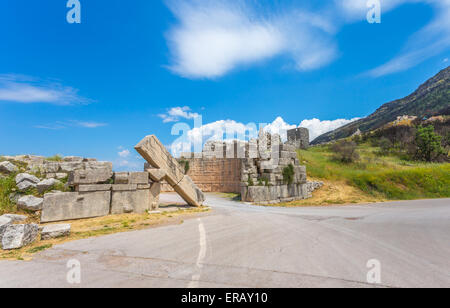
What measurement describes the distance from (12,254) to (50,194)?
2.92 m

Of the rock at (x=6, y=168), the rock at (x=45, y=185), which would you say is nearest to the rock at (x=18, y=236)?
the rock at (x=45, y=185)

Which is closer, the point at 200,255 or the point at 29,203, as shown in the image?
the point at 200,255

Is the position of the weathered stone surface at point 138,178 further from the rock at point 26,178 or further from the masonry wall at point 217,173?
the masonry wall at point 217,173

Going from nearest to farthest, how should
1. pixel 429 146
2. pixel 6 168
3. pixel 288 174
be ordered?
pixel 6 168
pixel 288 174
pixel 429 146

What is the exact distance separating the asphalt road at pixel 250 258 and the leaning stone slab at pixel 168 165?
11.7ft

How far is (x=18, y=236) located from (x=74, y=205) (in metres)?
2.53

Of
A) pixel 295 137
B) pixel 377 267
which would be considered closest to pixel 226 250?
pixel 377 267

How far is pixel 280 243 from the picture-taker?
4465 mm

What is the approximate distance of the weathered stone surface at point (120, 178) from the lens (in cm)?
815

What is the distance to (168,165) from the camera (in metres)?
9.28

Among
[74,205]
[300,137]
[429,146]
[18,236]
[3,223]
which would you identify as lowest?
[18,236]

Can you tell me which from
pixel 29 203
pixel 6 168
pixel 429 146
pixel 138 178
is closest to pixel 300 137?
pixel 429 146

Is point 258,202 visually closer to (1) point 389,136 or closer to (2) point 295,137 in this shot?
(2) point 295,137

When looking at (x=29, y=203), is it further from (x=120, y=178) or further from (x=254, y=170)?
(x=254, y=170)
